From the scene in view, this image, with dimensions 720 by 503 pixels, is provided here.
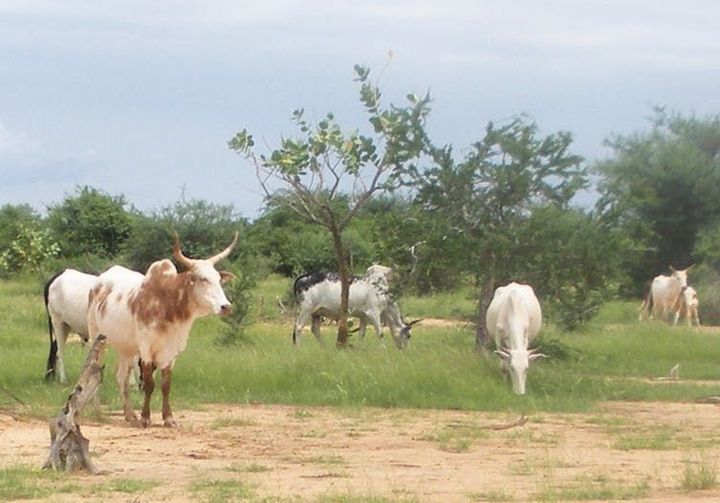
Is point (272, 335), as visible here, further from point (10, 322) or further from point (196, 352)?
point (196, 352)

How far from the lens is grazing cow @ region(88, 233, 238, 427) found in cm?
1514

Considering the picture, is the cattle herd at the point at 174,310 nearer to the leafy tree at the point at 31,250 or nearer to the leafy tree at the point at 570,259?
the leafy tree at the point at 570,259

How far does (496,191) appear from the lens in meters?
21.5

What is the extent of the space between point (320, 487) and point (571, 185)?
11.6 metres

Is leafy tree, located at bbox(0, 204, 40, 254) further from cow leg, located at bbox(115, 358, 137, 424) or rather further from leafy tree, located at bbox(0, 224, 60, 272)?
cow leg, located at bbox(115, 358, 137, 424)

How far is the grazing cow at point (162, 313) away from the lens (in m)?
15.1

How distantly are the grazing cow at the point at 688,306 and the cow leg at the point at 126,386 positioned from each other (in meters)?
19.4

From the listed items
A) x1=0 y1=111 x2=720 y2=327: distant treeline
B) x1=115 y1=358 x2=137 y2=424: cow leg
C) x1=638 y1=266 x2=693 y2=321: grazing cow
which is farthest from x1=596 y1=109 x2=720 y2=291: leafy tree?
x1=115 y1=358 x2=137 y2=424: cow leg

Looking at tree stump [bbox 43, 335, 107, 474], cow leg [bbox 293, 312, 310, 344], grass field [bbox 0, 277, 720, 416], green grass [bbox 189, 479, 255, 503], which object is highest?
cow leg [bbox 293, 312, 310, 344]

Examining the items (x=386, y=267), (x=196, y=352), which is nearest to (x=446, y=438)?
(x=196, y=352)

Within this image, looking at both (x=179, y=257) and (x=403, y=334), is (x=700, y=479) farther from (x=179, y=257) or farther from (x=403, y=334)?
(x=403, y=334)

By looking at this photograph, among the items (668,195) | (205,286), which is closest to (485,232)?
(205,286)

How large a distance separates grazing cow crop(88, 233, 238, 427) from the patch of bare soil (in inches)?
20.1

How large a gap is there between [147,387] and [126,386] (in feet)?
1.54
